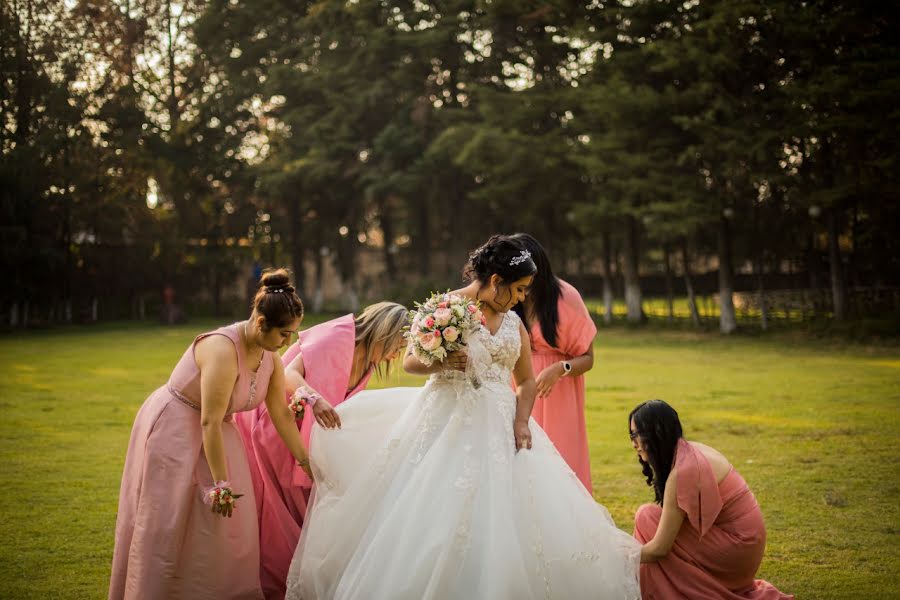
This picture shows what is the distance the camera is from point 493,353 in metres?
4.85

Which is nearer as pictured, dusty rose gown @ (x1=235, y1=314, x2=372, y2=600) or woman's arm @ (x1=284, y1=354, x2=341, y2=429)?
woman's arm @ (x1=284, y1=354, x2=341, y2=429)

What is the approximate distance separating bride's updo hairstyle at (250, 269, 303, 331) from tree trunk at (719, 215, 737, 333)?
22.4m

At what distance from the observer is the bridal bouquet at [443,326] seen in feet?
15.0

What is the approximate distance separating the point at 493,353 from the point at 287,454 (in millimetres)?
1597

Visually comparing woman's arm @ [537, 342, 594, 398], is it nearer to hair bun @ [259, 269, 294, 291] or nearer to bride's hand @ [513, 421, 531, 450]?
bride's hand @ [513, 421, 531, 450]

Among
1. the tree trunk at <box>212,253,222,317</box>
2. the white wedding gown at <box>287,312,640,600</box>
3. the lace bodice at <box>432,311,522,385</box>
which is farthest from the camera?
the tree trunk at <box>212,253,222,317</box>

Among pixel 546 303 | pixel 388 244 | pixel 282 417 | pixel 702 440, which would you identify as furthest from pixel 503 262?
pixel 388 244

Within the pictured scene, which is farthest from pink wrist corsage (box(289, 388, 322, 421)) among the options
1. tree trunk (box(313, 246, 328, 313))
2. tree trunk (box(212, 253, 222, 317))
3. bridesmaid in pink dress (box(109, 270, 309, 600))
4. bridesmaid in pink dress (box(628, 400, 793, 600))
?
tree trunk (box(313, 246, 328, 313))

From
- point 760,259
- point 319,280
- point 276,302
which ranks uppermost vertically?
point 319,280

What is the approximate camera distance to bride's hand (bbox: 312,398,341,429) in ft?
16.9

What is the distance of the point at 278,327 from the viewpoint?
4.54 meters

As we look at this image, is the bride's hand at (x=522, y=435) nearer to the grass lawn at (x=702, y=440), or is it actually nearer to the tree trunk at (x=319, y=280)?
the grass lawn at (x=702, y=440)

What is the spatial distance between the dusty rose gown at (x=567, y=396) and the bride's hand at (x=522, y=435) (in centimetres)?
120

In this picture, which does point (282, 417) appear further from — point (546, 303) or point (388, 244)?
point (388, 244)
